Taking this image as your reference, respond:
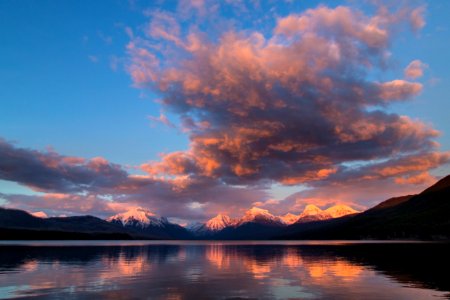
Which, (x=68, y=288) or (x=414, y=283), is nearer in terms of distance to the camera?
(x=68, y=288)

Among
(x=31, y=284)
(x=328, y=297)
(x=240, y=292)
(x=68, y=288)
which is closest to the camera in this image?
(x=328, y=297)

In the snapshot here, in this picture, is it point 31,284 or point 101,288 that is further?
point 31,284

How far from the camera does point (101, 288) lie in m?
46.8

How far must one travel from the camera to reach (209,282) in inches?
2074

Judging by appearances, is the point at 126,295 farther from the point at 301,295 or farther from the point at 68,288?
the point at 301,295

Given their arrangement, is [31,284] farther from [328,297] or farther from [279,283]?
[328,297]

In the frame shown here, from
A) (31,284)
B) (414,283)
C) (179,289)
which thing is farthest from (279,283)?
(31,284)

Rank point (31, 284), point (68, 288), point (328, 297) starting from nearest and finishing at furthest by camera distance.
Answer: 1. point (328, 297)
2. point (68, 288)
3. point (31, 284)

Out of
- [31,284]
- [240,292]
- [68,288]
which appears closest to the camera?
[240,292]

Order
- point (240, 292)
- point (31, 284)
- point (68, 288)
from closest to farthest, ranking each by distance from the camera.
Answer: point (240, 292)
point (68, 288)
point (31, 284)

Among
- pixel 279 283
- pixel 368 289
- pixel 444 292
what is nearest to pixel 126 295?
pixel 279 283

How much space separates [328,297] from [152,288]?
2096 centimetres

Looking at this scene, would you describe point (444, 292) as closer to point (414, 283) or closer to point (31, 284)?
point (414, 283)

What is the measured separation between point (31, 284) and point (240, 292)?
28.3 meters
